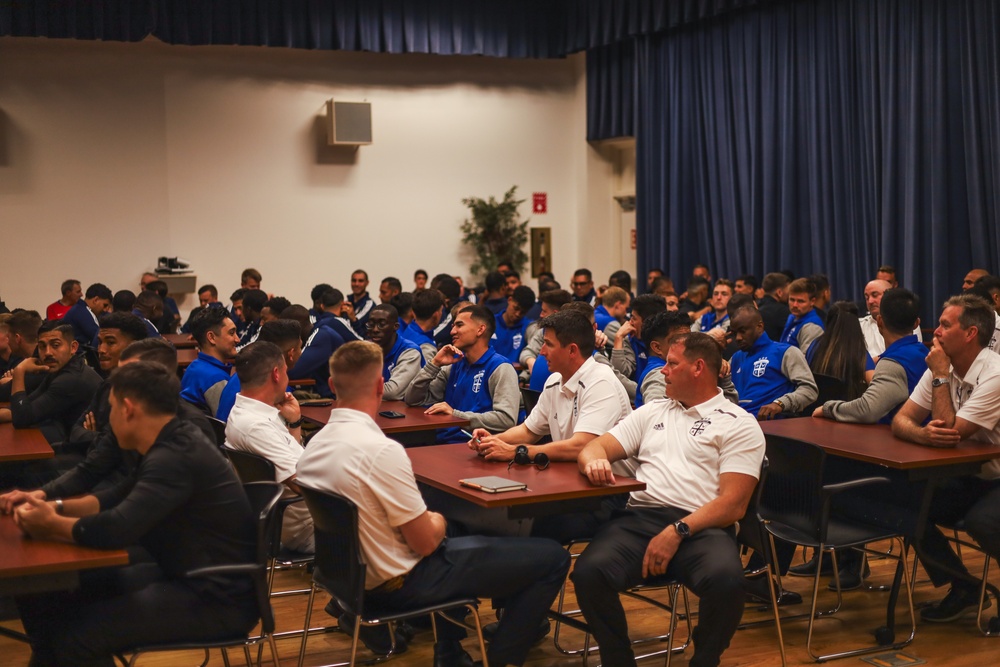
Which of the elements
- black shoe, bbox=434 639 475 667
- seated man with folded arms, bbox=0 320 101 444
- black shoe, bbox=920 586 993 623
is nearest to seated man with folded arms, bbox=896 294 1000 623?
black shoe, bbox=920 586 993 623

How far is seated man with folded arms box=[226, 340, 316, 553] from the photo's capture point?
4148 millimetres

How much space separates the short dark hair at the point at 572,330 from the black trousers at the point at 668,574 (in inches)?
35.0

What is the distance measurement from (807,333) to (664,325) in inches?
111

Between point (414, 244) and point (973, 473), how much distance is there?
11112 mm

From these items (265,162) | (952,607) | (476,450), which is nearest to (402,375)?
(476,450)

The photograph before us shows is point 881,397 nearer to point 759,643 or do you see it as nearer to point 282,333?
point 759,643

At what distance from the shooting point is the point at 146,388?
3068mm

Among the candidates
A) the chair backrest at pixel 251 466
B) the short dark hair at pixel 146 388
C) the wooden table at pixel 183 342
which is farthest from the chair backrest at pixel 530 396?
the wooden table at pixel 183 342

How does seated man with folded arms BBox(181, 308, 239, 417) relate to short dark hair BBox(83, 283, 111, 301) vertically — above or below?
below

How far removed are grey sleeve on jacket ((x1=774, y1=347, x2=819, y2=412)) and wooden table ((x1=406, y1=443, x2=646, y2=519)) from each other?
6.30 feet

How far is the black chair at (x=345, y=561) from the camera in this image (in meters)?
3.22

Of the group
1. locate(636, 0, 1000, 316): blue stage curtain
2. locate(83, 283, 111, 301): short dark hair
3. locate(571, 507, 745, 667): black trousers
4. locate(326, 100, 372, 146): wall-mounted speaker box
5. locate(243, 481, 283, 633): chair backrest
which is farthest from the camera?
locate(326, 100, 372, 146): wall-mounted speaker box

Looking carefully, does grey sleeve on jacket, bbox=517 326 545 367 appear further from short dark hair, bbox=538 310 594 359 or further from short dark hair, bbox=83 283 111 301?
short dark hair, bbox=83 283 111 301

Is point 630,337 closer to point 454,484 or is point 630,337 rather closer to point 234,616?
point 454,484
